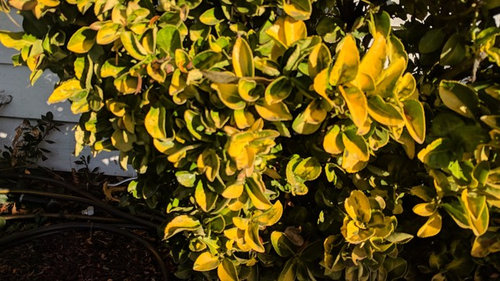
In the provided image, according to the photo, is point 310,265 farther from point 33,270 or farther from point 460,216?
point 33,270

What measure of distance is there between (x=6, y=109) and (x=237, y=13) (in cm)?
219

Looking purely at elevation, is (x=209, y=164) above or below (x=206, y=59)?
below

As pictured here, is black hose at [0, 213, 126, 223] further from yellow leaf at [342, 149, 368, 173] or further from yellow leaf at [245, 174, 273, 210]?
yellow leaf at [342, 149, 368, 173]

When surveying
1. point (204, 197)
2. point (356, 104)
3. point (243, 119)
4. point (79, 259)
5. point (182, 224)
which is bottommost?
point (79, 259)

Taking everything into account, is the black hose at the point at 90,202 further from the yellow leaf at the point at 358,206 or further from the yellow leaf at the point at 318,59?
the yellow leaf at the point at 318,59

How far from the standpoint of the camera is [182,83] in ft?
4.03

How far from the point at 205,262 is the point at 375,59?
2.69 ft

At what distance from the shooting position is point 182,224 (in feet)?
4.94

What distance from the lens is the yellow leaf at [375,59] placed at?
3.77ft

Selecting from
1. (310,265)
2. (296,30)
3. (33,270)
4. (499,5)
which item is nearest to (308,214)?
(310,265)

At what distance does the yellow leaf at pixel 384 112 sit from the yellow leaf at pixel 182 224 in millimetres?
653

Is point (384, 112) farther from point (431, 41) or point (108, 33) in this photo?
point (108, 33)


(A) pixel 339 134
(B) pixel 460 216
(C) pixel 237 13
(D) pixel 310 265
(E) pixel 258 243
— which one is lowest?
(D) pixel 310 265

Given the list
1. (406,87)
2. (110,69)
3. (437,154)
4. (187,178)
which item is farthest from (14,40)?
(437,154)
